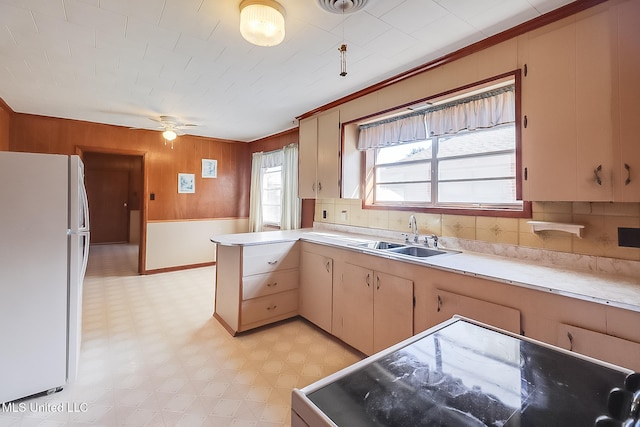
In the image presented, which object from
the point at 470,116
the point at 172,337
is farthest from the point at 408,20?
the point at 172,337

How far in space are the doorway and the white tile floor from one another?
16.8 feet

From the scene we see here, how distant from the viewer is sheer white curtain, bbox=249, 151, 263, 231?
16.6 ft

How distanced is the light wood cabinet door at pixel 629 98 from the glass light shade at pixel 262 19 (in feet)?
5.61

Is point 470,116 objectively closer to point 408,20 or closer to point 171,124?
point 408,20

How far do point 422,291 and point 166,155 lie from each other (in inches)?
181

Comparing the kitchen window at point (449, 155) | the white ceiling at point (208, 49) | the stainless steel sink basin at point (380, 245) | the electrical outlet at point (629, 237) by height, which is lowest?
the stainless steel sink basin at point (380, 245)

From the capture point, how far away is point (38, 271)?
5.80 ft

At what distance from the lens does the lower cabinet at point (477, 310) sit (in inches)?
56.7

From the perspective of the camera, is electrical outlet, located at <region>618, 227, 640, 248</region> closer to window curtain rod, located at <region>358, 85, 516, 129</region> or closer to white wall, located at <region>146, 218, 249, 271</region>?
window curtain rod, located at <region>358, 85, 516, 129</region>

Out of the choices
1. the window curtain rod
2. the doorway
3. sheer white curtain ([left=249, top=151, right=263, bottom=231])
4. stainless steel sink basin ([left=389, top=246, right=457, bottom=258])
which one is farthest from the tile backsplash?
the doorway

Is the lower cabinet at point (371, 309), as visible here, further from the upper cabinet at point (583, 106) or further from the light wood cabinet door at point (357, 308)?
the upper cabinet at point (583, 106)

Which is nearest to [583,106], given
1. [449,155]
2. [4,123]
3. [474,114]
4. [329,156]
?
[474,114]

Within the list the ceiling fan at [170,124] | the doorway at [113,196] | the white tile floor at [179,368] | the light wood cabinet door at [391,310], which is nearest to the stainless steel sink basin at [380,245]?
the light wood cabinet door at [391,310]

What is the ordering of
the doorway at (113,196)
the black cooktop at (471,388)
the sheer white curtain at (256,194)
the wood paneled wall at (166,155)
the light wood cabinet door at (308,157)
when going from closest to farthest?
the black cooktop at (471,388) → the light wood cabinet door at (308,157) → the wood paneled wall at (166,155) → the sheer white curtain at (256,194) → the doorway at (113,196)
